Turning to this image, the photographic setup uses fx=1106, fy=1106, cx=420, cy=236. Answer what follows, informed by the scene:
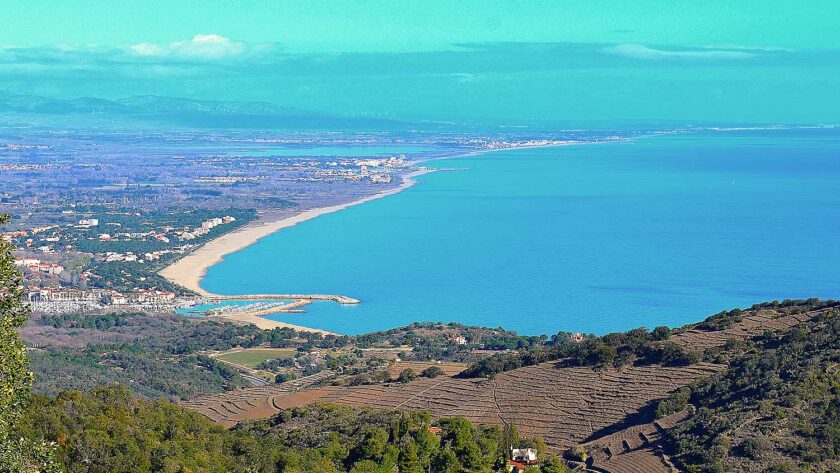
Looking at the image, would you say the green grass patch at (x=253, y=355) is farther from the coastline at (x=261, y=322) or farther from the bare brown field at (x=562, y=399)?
the bare brown field at (x=562, y=399)

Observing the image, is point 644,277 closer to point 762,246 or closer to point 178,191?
point 762,246

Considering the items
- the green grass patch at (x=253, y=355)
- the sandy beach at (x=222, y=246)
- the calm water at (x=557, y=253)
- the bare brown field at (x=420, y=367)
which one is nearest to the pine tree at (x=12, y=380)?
the bare brown field at (x=420, y=367)

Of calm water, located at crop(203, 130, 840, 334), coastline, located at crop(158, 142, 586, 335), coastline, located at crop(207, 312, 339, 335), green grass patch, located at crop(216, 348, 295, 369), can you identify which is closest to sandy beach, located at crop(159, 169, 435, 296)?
coastline, located at crop(158, 142, 586, 335)

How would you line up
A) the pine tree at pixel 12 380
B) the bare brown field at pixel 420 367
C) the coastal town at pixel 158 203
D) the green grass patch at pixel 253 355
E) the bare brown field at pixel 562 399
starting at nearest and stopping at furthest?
the pine tree at pixel 12 380 < the bare brown field at pixel 562 399 < the bare brown field at pixel 420 367 < the green grass patch at pixel 253 355 < the coastal town at pixel 158 203

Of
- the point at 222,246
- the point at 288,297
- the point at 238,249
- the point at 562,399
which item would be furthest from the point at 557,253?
the point at 562,399

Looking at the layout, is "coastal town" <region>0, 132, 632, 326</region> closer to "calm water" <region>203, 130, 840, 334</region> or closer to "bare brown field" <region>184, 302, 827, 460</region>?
"calm water" <region>203, 130, 840, 334</region>

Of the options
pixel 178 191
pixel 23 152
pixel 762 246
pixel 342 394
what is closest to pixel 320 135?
pixel 23 152
